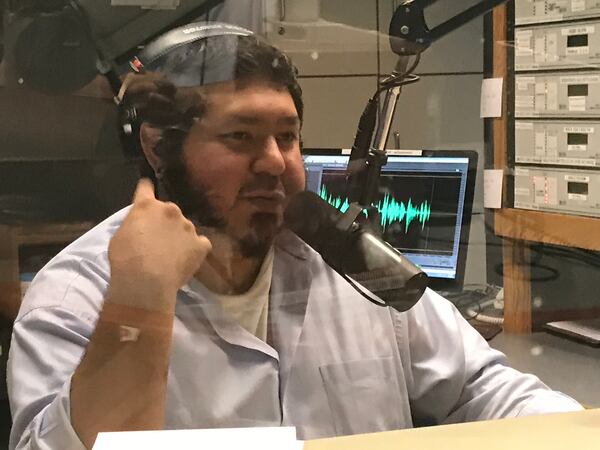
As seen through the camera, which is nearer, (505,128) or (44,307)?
(44,307)

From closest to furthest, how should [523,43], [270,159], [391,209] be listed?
[270,159], [391,209], [523,43]

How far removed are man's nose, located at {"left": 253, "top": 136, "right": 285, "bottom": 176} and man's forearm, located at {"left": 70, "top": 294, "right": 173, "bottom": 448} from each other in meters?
0.15

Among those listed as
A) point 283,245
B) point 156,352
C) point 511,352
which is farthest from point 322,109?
Result: point 511,352

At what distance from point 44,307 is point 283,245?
0.22 meters

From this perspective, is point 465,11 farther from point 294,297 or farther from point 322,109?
point 294,297

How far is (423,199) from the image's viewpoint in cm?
82

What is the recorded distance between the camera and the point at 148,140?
23.4 inches

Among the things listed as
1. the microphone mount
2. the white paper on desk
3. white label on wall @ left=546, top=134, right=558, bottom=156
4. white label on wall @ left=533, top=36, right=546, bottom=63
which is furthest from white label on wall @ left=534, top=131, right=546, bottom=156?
the white paper on desk

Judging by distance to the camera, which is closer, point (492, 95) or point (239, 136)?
point (239, 136)

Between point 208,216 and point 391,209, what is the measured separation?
8.1 inches

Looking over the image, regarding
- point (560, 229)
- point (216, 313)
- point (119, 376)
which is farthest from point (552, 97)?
point (119, 376)

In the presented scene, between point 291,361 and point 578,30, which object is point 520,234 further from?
point 291,361

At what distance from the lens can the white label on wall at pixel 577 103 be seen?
34.5 inches

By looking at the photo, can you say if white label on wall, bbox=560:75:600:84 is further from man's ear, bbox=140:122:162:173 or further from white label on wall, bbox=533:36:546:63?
man's ear, bbox=140:122:162:173
